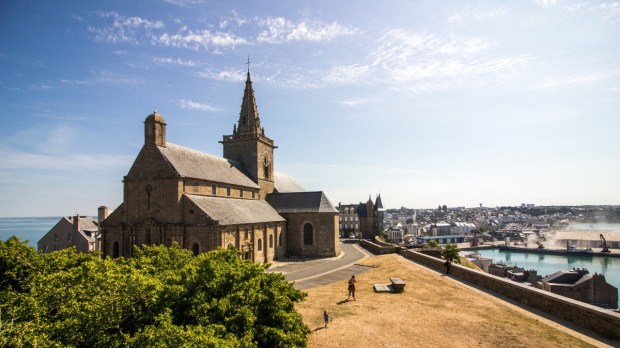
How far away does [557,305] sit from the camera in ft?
51.2

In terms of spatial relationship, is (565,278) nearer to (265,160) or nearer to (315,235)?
(315,235)

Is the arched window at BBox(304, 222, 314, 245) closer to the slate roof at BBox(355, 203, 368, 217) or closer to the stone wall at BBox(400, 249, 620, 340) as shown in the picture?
the stone wall at BBox(400, 249, 620, 340)

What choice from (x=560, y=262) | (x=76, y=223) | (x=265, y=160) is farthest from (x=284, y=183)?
(x=560, y=262)

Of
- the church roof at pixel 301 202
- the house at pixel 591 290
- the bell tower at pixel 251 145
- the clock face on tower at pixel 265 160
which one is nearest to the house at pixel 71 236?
the bell tower at pixel 251 145

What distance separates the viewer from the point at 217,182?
3731cm

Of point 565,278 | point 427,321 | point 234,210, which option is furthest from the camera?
point 565,278

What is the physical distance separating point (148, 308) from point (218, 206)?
24.7m

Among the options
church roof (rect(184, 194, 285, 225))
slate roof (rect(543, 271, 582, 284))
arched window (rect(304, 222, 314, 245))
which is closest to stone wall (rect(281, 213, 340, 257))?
arched window (rect(304, 222, 314, 245))

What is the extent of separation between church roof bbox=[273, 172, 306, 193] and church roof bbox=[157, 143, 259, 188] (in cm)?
785

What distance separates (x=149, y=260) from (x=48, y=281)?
387 centimetres

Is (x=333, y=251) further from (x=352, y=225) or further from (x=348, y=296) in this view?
(x=352, y=225)

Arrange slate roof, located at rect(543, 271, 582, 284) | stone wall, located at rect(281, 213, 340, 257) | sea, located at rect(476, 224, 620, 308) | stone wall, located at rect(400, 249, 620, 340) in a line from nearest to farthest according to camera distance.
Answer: stone wall, located at rect(400, 249, 620, 340) → stone wall, located at rect(281, 213, 340, 257) → slate roof, located at rect(543, 271, 582, 284) → sea, located at rect(476, 224, 620, 308)

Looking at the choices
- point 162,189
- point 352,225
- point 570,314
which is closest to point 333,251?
point 162,189

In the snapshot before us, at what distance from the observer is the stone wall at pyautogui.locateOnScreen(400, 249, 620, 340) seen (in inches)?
506
